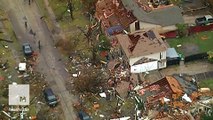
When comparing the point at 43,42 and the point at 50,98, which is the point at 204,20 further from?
the point at 50,98

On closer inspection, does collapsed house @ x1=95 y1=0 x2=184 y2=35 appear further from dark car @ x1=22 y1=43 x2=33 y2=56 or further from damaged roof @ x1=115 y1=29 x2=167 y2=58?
dark car @ x1=22 y1=43 x2=33 y2=56

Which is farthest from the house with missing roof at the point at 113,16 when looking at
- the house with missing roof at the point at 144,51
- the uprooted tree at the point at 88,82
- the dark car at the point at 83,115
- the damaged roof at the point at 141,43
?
the dark car at the point at 83,115

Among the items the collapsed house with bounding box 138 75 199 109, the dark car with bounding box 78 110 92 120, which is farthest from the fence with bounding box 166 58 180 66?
the dark car with bounding box 78 110 92 120

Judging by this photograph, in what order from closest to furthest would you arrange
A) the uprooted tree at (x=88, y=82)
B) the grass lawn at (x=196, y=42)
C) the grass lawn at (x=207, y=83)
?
the uprooted tree at (x=88, y=82) < the grass lawn at (x=207, y=83) < the grass lawn at (x=196, y=42)

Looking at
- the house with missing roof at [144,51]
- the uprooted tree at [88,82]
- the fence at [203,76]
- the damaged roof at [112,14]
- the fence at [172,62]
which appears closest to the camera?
the uprooted tree at [88,82]

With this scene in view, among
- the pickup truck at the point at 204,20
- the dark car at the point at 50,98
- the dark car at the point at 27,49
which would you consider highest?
the pickup truck at the point at 204,20

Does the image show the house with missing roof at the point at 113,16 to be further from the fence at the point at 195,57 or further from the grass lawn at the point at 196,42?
the fence at the point at 195,57
